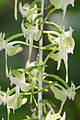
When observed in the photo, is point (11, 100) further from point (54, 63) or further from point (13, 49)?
point (54, 63)

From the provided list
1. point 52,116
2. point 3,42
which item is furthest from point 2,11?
point 52,116

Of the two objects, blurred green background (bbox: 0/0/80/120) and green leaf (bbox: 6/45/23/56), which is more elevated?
green leaf (bbox: 6/45/23/56)

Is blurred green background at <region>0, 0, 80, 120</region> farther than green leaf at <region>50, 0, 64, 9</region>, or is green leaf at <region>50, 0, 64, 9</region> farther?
blurred green background at <region>0, 0, 80, 120</region>

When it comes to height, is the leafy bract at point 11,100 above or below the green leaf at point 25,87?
below

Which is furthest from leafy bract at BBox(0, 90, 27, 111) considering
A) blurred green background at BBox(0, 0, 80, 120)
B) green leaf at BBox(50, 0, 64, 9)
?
blurred green background at BBox(0, 0, 80, 120)

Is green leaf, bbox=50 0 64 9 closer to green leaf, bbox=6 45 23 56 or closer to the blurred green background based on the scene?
green leaf, bbox=6 45 23 56

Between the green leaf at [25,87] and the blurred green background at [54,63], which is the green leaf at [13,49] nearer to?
the green leaf at [25,87]

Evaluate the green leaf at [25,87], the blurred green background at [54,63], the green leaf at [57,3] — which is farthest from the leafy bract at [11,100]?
the blurred green background at [54,63]

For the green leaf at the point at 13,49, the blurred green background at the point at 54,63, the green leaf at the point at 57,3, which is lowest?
the blurred green background at the point at 54,63

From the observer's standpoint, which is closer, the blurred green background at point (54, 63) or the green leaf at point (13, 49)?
the green leaf at point (13, 49)

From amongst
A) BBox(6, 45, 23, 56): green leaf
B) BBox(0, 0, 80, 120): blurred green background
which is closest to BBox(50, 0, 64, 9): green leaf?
BBox(6, 45, 23, 56): green leaf

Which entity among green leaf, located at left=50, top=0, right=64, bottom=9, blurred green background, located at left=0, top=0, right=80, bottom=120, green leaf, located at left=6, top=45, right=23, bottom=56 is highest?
green leaf, located at left=50, top=0, right=64, bottom=9

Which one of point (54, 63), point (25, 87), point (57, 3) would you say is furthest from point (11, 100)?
point (54, 63)
